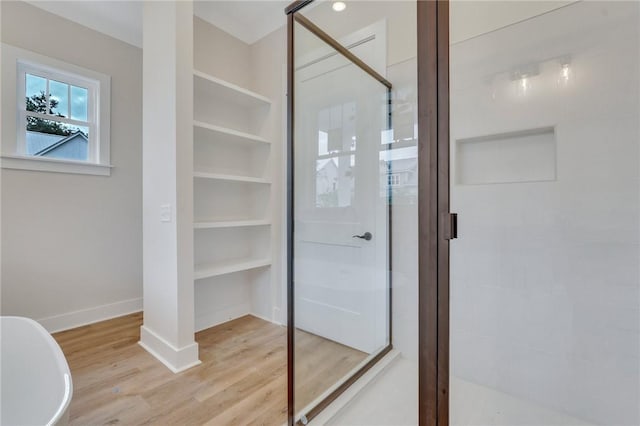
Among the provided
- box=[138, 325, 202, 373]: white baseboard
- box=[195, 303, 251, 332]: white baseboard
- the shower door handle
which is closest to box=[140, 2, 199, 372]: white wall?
box=[138, 325, 202, 373]: white baseboard

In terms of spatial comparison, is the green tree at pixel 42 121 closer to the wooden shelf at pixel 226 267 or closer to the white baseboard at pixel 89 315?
the white baseboard at pixel 89 315

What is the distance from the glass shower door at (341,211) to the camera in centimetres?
175

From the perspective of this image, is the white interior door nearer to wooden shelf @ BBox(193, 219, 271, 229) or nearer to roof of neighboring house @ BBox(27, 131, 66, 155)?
wooden shelf @ BBox(193, 219, 271, 229)

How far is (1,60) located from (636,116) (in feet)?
12.6

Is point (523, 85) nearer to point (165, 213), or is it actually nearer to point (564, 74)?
point (564, 74)

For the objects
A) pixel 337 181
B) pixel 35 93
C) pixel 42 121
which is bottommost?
pixel 337 181

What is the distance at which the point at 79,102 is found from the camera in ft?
8.36

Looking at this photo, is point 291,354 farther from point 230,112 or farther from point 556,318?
point 230,112

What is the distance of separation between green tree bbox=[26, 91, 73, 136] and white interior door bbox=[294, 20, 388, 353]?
7.24 feet

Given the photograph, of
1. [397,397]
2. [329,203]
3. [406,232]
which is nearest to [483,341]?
[397,397]

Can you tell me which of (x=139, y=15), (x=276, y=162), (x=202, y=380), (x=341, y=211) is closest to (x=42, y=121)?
(x=139, y=15)

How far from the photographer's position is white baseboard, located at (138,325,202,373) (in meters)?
1.85

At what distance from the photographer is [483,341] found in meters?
1.63

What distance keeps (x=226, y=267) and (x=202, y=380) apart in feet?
2.82
